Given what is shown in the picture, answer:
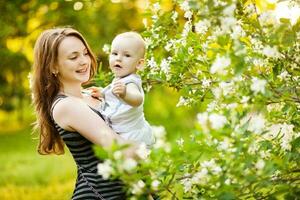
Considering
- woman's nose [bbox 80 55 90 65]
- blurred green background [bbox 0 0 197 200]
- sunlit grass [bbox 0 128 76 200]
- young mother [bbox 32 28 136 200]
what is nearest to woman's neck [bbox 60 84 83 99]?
young mother [bbox 32 28 136 200]

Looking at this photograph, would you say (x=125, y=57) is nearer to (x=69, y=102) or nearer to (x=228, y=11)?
(x=69, y=102)

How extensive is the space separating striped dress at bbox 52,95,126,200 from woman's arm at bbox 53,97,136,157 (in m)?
0.08

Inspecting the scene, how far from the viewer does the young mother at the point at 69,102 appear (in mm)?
4000

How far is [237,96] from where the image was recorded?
3.46 meters

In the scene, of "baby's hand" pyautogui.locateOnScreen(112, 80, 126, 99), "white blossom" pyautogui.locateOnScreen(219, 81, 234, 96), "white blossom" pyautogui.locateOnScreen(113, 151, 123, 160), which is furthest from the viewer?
"baby's hand" pyautogui.locateOnScreen(112, 80, 126, 99)

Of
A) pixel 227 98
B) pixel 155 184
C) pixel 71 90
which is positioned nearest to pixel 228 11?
pixel 227 98

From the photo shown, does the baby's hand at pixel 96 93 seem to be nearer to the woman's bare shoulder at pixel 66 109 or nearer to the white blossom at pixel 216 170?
the woman's bare shoulder at pixel 66 109

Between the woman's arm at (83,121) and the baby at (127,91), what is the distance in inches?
4.9

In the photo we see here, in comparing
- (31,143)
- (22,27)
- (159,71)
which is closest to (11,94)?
(22,27)

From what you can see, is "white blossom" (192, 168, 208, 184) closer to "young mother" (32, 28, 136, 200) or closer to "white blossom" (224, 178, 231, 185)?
"white blossom" (224, 178, 231, 185)

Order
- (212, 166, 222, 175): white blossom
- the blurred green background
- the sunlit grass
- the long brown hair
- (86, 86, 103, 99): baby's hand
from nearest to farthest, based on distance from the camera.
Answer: (212, 166, 222, 175): white blossom
the long brown hair
(86, 86, 103, 99): baby's hand
the sunlit grass
the blurred green background

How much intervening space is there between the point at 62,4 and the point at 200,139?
17195 millimetres

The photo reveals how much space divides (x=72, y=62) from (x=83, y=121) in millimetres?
398

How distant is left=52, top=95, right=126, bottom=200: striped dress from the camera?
409cm
